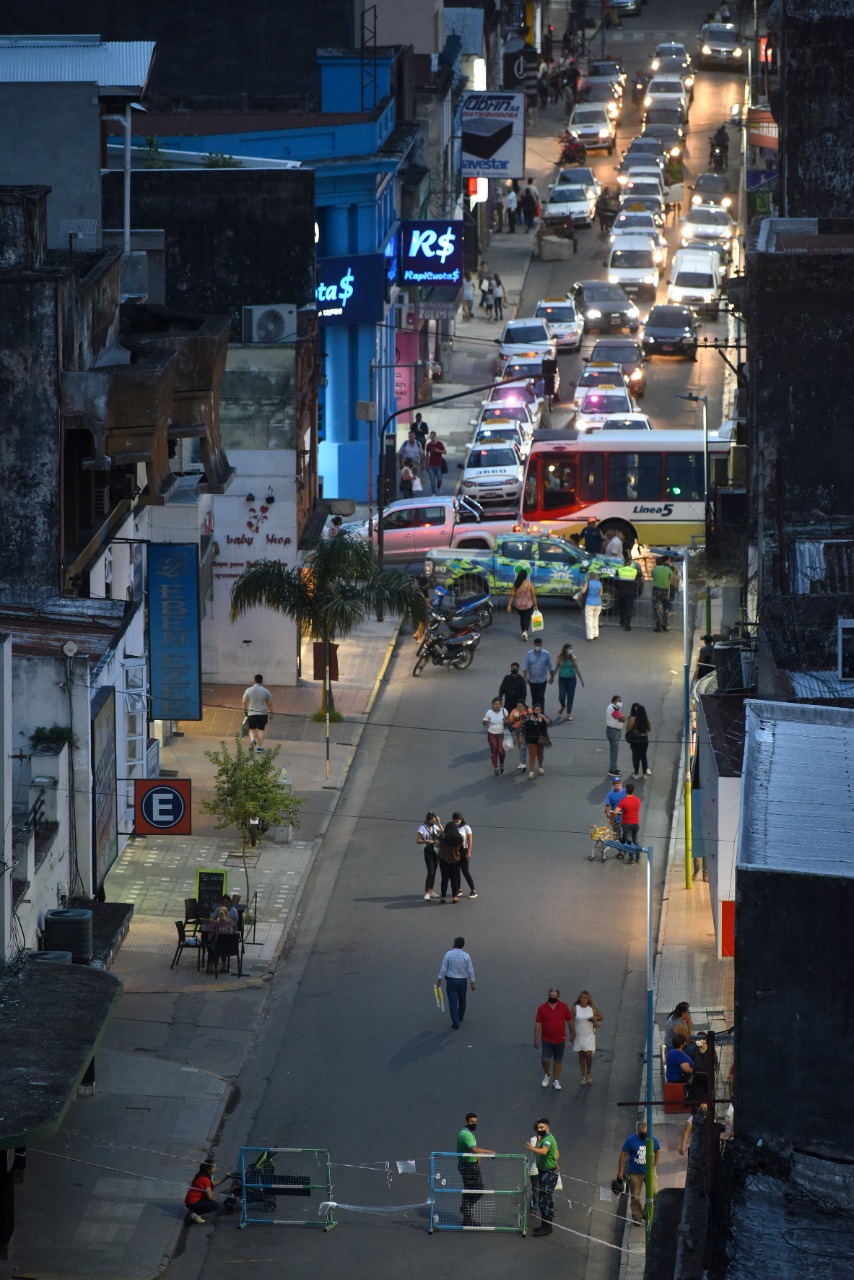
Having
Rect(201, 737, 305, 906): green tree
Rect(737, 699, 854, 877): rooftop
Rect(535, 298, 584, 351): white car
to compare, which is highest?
Rect(535, 298, 584, 351): white car

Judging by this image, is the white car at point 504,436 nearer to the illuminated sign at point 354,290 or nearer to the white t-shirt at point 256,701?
the illuminated sign at point 354,290

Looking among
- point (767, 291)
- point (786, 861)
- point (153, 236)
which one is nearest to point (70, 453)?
point (153, 236)

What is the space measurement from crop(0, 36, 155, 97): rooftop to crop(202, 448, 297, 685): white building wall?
8.75m

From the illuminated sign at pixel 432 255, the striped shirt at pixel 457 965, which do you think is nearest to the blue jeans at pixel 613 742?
the striped shirt at pixel 457 965

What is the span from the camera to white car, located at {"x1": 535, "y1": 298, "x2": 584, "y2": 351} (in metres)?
70.1

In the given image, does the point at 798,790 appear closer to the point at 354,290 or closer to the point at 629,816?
the point at 629,816

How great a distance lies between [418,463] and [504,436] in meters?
2.14

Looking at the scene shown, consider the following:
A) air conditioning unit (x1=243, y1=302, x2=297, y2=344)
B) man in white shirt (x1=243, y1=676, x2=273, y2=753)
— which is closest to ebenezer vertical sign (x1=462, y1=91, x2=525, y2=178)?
air conditioning unit (x1=243, y1=302, x2=297, y2=344)

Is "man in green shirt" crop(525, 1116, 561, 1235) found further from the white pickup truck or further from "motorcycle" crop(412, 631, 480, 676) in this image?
the white pickup truck

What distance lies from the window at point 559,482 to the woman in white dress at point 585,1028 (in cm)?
2480

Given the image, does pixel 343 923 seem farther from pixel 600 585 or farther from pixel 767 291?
pixel 600 585

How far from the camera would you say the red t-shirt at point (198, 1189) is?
2558cm

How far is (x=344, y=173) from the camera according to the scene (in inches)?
2130

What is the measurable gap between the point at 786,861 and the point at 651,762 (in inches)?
834
